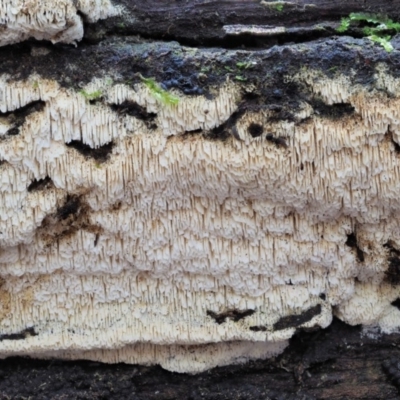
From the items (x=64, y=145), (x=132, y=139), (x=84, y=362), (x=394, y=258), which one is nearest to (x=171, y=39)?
(x=132, y=139)

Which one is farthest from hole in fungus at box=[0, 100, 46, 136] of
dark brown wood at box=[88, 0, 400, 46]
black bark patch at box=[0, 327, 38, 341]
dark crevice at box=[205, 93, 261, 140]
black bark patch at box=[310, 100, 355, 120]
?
black bark patch at box=[310, 100, 355, 120]

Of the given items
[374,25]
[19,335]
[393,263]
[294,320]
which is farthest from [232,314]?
[374,25]

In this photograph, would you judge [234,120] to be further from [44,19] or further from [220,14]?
[44,19]

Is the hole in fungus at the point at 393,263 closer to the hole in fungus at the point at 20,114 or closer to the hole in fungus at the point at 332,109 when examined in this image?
the hole in fungus at the point at 332,109

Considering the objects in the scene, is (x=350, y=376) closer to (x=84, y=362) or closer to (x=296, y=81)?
(x=84, y=362)

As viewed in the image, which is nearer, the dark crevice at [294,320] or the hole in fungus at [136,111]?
the hole in fungus at [136,111]

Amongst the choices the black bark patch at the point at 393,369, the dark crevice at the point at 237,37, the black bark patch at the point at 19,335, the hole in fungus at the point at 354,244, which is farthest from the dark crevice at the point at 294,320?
the dark crevice at the point at 237,37

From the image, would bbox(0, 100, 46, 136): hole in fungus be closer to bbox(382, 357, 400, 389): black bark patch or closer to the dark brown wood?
the dark brown wood
